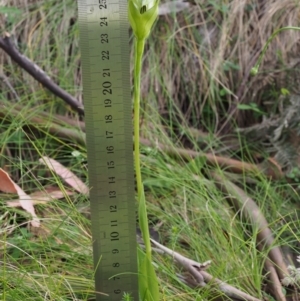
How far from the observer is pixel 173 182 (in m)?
1.45

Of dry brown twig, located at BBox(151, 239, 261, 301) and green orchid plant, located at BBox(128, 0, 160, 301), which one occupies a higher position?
green orchid plant, located at BBox(128, 0, 160, 301)

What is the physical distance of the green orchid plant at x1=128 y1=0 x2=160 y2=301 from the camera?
91 centimetres

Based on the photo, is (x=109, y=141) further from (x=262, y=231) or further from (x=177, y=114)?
(x=177, y=114)

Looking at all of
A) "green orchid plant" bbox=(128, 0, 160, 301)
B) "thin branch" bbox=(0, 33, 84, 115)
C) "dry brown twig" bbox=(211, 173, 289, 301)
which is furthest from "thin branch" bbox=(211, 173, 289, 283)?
"thin branch" bbox=(0, 33, 84, 115)

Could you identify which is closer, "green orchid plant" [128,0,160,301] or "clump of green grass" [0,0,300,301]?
"green orchid plant" [128,0,160,301]

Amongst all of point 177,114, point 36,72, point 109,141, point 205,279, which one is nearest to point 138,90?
point 109,141

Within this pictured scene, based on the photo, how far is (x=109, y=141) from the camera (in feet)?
3.25

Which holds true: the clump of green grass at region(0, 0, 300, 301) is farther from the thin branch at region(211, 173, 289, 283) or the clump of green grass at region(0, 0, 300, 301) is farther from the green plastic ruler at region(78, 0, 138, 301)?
the green plastic ruler at region(78, 0, 138, 301)

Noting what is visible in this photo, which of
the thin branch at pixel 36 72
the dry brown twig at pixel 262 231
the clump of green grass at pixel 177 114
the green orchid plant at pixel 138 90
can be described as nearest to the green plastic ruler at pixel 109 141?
the green orchid plant at pixel 138 90

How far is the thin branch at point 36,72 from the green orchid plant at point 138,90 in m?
0.69

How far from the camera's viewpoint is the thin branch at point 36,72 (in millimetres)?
1619

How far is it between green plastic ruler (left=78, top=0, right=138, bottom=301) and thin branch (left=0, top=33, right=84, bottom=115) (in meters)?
0.65

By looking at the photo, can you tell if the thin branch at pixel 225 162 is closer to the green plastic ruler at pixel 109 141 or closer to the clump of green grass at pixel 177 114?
the clump of green grass at pixel 177 114

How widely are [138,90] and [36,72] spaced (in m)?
0.84
